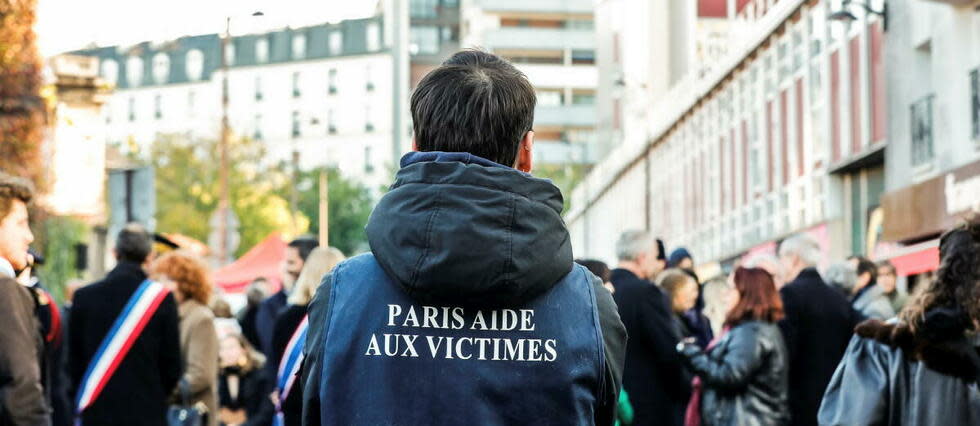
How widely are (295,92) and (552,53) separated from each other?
26.8 m

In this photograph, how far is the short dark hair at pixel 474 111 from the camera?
151 inches

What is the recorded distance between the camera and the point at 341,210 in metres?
106

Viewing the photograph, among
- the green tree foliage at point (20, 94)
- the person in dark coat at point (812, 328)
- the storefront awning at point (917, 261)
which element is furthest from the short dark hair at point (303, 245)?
the storefront awning at point (917, 261)

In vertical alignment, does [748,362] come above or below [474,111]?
below

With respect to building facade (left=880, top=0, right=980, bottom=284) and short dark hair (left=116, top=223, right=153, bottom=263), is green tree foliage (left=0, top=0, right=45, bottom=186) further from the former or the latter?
short dark hair (left=116, top=223, right=153, bottom=263)

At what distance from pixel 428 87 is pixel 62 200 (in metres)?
21.0

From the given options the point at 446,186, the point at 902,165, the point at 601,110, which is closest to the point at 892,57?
the point at 902,165

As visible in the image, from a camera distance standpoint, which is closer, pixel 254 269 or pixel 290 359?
pixel 290 359

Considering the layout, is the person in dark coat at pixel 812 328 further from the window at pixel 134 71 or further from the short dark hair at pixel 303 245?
the window at pixel 134 71

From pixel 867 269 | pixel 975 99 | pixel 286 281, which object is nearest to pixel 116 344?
Answer: pixel 286 281

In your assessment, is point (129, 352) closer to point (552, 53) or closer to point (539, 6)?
point (552, 53)

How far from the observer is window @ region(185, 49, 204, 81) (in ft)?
455

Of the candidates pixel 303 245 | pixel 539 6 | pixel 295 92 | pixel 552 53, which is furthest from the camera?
pixel 295 92

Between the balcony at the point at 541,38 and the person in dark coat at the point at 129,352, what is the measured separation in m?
98.8
